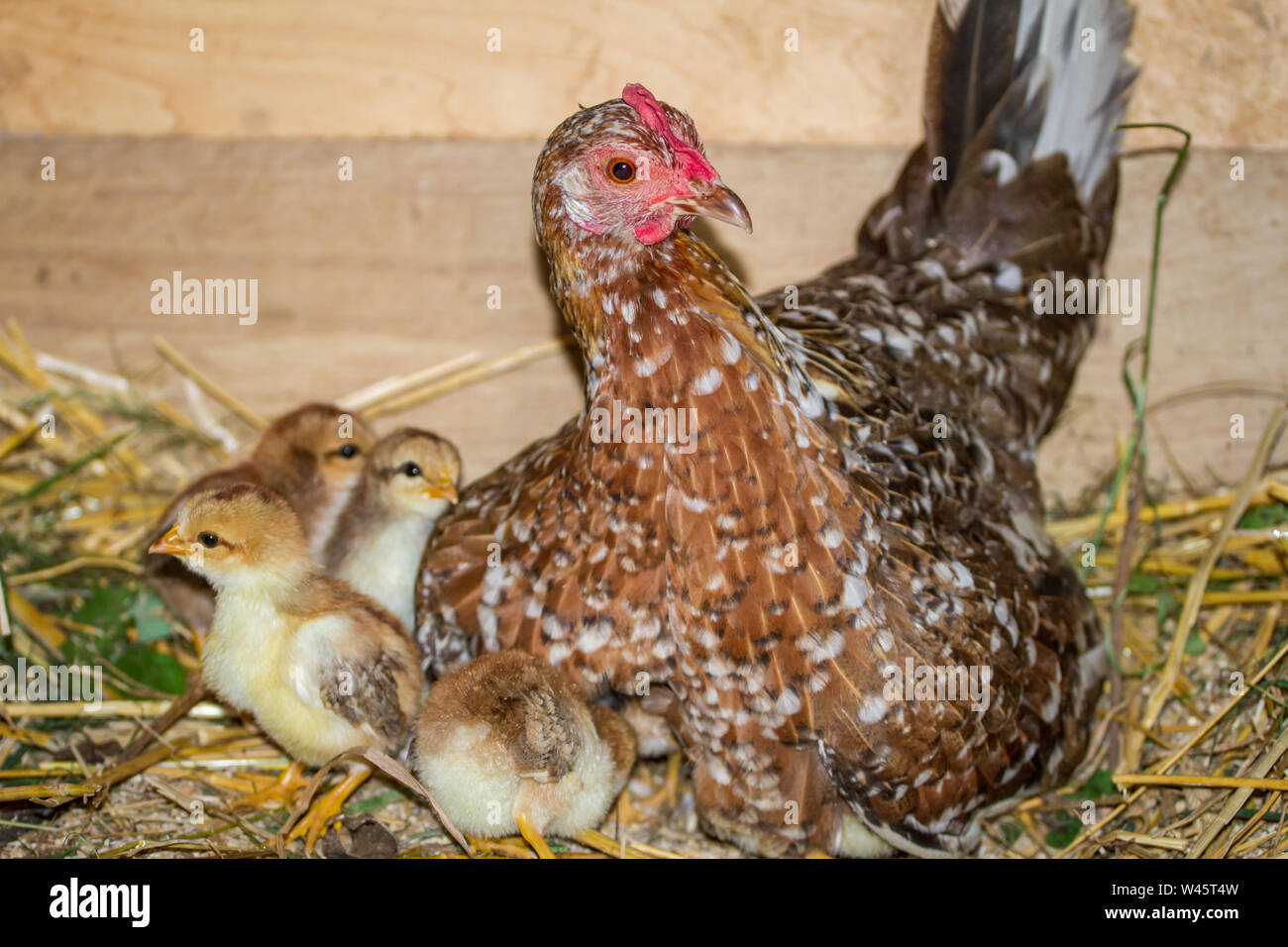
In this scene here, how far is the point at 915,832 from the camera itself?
261 centimetres

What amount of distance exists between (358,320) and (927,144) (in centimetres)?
194

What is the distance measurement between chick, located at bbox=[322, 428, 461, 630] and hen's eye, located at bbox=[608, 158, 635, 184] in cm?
114

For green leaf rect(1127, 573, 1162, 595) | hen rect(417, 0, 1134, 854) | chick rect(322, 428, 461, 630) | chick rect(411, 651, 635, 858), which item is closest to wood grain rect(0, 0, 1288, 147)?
hen rect(417, 0, 1134, 854)

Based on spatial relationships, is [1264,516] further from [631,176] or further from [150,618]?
[150,618]

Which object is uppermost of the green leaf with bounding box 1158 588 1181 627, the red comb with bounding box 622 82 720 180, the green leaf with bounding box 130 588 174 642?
the red comb with bounding box 622 82 720 180

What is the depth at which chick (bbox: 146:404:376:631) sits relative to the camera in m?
3.31

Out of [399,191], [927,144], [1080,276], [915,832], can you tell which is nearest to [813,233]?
[927,144]

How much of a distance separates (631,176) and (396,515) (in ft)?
4.53

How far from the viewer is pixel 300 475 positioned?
11.3 feet

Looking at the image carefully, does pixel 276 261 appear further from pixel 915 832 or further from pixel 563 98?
pixel 915 832

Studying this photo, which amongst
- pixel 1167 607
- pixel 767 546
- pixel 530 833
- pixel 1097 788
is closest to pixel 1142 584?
pixel 1167 607

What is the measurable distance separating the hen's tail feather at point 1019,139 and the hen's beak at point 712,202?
1.33 metres

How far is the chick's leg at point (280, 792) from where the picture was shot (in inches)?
117

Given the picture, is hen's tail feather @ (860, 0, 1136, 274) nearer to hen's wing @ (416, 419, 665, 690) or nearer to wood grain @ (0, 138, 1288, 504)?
wood grain @ (0, 138, 1288, 504)
